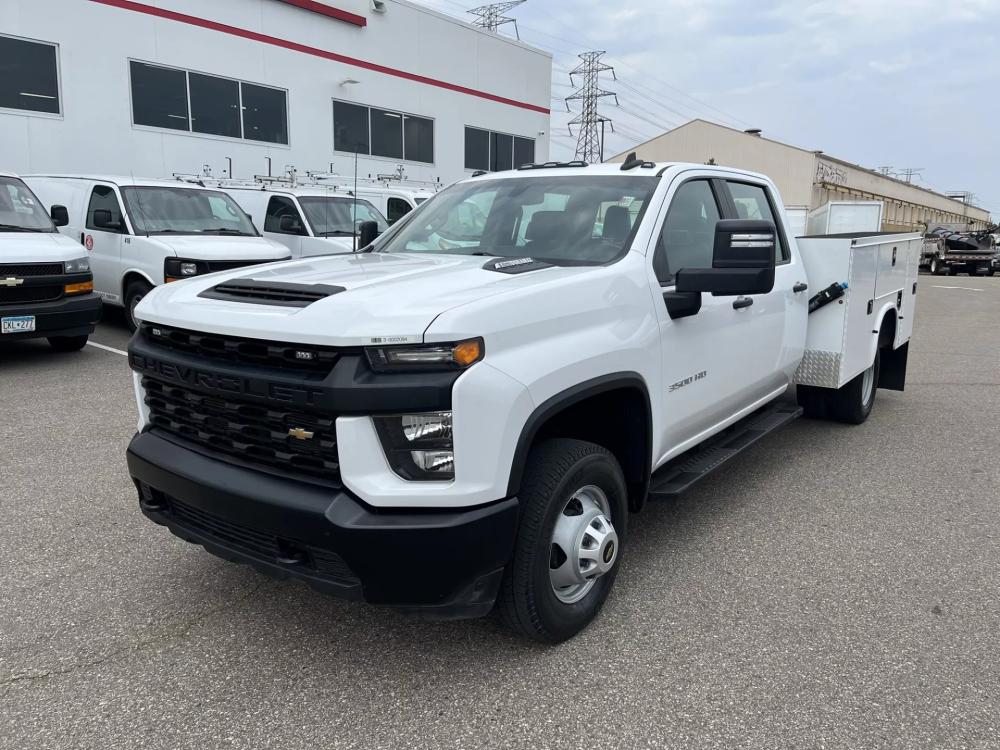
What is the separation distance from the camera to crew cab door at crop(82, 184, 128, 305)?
9.51 m

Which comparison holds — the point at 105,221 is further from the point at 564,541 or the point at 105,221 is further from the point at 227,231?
the point at 564,541

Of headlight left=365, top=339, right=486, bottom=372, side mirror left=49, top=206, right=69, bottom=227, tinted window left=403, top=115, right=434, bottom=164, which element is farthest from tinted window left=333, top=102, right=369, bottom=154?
headlight left=365, top=339, right=486, bottom=372

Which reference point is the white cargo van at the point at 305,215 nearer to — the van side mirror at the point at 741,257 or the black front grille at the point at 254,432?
the black front grille at the point at 254,432

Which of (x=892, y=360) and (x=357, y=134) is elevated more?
(x=357, y=134)

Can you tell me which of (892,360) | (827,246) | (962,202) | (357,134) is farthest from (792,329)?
(962,202)

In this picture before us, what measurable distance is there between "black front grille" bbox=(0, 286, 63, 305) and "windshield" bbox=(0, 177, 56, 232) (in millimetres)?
930

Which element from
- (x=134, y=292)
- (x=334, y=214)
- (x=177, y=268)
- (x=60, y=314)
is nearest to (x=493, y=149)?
(x=334, y=214)

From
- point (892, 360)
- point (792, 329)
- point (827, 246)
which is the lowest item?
point (892, 360)

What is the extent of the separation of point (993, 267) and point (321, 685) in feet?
119

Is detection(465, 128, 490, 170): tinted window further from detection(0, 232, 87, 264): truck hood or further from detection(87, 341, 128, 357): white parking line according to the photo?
detection(0, 232, 87, 264): truck hood

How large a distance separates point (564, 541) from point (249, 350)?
4.37 feet

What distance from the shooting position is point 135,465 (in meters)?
3.10

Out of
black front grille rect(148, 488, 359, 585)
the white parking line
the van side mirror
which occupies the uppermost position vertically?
the van side mirror

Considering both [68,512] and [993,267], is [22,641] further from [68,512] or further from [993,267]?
[993,267]
